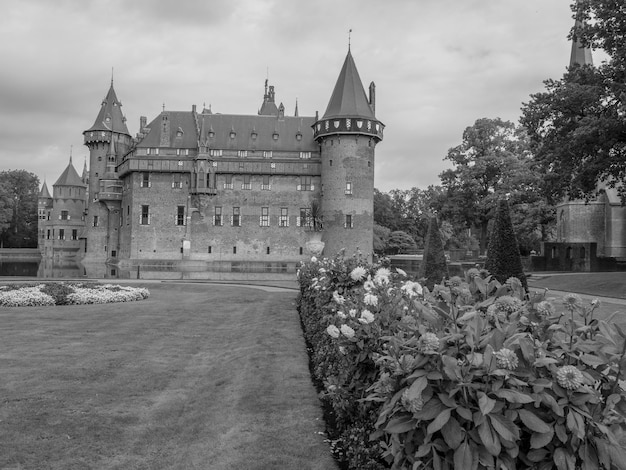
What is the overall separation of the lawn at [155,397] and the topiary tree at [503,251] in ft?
20.0

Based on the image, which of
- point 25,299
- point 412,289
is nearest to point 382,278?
point 412,289

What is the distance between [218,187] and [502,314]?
52.9 metres

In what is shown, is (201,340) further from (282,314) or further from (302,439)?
(302,439)

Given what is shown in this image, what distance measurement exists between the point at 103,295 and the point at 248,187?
124 ft


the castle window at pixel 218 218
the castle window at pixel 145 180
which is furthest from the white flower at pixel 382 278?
the castle window at pixel 145 180

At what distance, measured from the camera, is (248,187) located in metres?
55.2

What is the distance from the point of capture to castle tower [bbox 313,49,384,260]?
164 feet

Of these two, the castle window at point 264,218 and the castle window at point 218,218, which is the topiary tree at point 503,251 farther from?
the castle window at point 218,218

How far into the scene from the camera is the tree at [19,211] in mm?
92250

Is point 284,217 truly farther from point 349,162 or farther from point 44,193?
point 44,193

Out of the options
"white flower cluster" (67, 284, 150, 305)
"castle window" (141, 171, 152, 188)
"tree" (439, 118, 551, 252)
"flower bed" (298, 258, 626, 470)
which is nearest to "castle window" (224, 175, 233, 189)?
"castle window" (141, 171, 152, 188)

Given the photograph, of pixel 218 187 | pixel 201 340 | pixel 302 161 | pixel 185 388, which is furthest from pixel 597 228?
pixel 185 388

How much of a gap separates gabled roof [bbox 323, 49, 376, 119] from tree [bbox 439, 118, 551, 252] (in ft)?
30.7

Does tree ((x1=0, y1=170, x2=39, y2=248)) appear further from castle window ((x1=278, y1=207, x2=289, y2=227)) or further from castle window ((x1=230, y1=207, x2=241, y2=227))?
castle window ((x1=278, y1=207, x2=289, y2=227))
